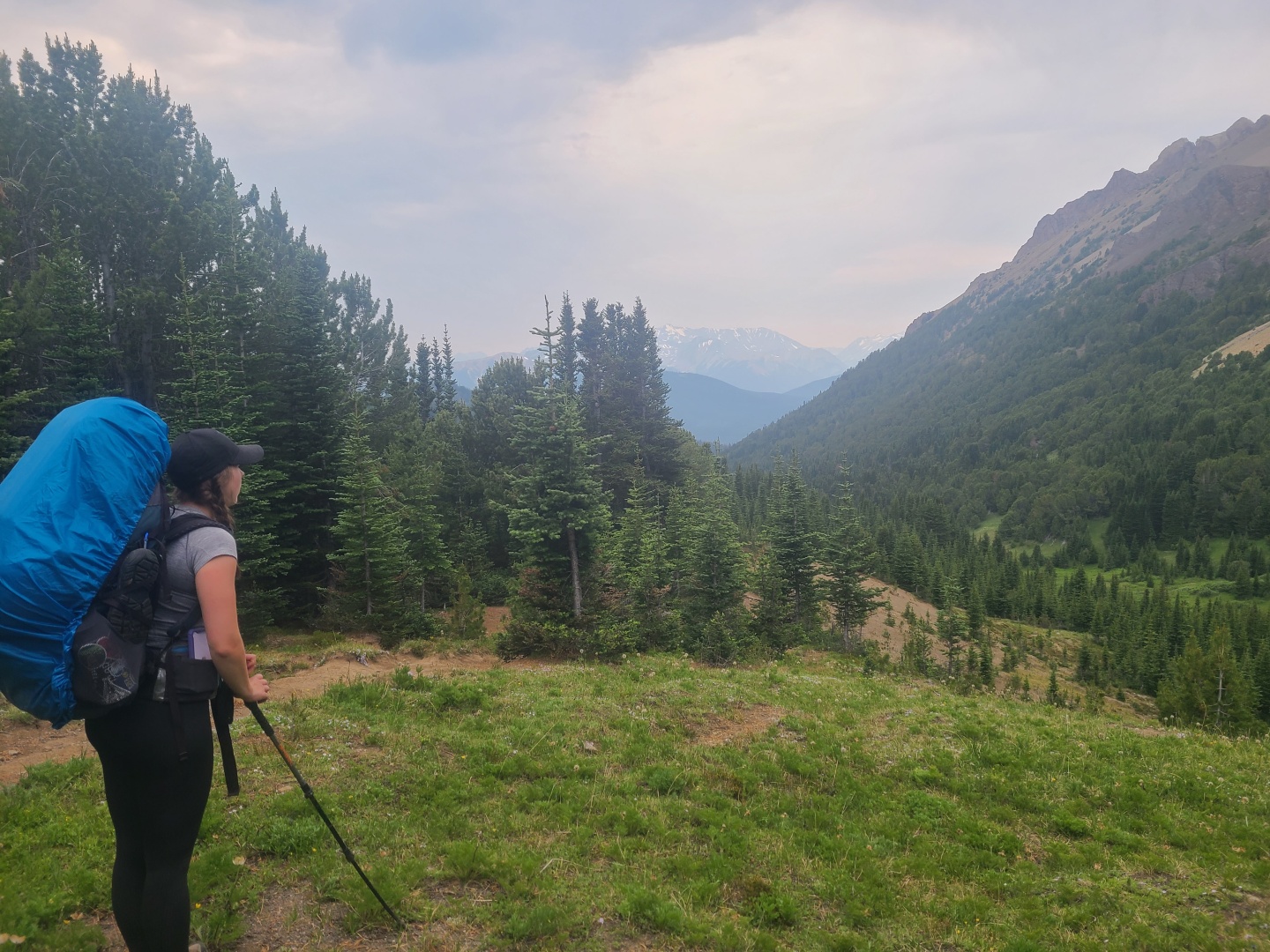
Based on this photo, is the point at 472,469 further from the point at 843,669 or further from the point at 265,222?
the point at 843,669

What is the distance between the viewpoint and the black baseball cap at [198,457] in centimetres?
362

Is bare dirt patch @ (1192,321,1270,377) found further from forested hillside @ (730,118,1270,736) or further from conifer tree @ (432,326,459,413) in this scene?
conifer tree @ (432,326,459,413)

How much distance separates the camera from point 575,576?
2272cm

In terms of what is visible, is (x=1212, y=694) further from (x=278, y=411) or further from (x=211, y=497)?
(x=278, y=411)

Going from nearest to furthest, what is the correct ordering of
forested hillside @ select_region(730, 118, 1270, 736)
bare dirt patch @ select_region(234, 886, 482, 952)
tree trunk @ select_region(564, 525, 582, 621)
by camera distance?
bare dirt patch @ select_region(234, 886, 482, 952)
tree trunk @ select_region(564, 525, 582, 621)
forested hillside @ select_region(730, 118, 1270, 736)

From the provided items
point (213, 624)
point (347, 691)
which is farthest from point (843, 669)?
point (213, 624)

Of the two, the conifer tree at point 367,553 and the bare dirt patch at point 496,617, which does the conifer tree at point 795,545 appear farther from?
the conifer tree at point 367,553

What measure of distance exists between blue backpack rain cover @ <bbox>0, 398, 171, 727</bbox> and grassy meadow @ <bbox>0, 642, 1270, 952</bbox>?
3.55 metres

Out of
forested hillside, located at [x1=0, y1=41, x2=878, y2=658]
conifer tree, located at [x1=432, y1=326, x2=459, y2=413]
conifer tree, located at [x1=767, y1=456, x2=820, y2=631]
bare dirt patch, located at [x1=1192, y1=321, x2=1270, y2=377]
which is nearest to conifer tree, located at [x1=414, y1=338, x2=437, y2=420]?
conifer tree, located at [x1=432, y1=326, x2=459, y2=413]

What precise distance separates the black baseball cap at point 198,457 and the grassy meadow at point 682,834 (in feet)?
13.5

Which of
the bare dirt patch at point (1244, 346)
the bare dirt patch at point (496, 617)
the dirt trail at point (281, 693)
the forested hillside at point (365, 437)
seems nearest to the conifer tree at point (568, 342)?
the forested hillside at point (365, 437)

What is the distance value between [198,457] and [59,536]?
889mm

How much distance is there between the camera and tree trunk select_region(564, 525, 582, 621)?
22.5 metres

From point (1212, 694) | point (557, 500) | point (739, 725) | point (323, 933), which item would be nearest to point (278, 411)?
point (557, 500)
